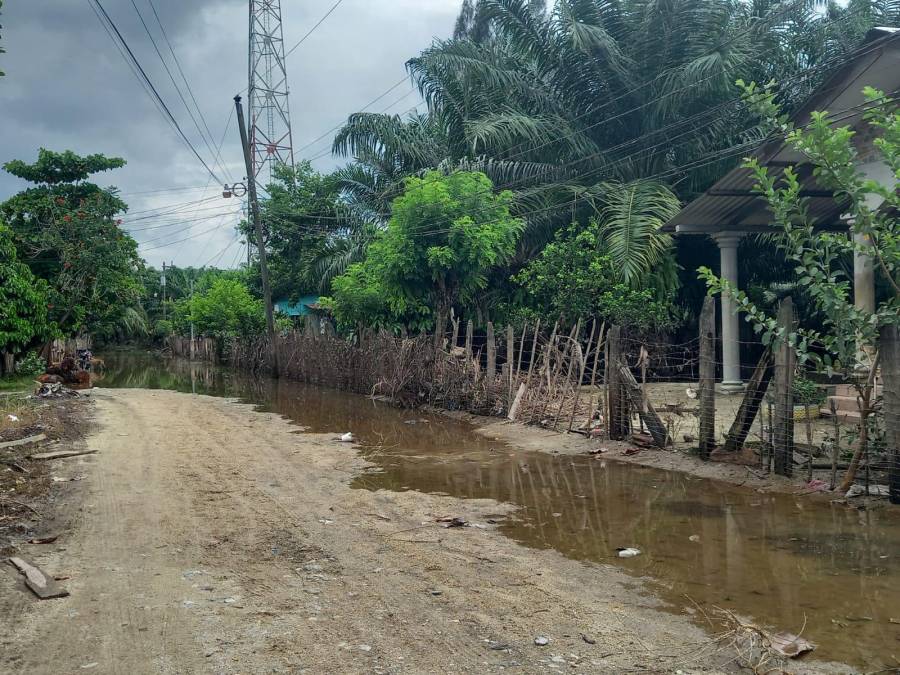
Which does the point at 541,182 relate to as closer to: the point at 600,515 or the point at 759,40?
the point at 759,40

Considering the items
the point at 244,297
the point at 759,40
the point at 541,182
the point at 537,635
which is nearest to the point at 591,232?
the point at 541,182

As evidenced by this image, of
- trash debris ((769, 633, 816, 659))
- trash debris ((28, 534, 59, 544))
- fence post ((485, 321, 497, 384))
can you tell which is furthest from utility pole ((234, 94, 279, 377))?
trash debris ((769, 633, 816, 659))

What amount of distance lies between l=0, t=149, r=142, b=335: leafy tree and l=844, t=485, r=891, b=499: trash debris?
2402cm

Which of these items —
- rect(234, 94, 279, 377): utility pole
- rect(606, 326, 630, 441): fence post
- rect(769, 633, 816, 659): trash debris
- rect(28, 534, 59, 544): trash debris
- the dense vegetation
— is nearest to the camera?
rect(769, 633, 816, 659): trash debris

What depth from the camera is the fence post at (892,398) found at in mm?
6977

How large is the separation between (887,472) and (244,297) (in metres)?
32.2

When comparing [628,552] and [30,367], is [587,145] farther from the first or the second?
[30,367]

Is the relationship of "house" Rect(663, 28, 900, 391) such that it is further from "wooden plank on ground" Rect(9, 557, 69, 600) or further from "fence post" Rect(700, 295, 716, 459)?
"wooden plank on ground" Rect(9, 557, 69, 600)

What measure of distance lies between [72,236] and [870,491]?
2576 cm

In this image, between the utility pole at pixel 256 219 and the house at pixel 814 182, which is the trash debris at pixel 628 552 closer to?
the house at pixel 814 182

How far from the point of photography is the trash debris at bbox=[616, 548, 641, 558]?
603 cm

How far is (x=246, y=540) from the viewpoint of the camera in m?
6.55

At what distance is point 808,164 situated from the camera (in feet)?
41.2

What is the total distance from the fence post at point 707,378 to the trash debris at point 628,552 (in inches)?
140
